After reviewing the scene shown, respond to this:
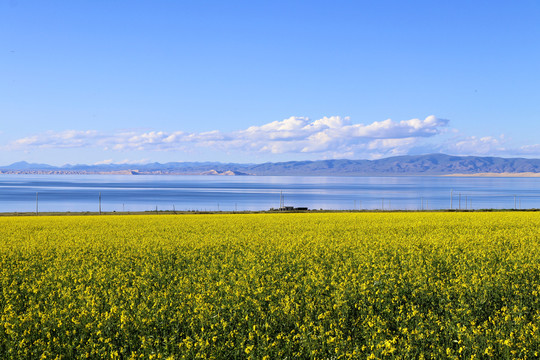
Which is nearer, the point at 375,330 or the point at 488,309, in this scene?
the point at 375,330

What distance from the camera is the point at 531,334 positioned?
8.55 m

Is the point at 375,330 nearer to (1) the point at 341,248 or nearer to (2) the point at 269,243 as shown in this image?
(1) the point at 341,248

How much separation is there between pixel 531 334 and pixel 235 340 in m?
4.90

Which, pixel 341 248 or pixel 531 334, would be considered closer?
pixel 531 334

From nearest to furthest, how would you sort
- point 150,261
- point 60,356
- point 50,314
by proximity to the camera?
point 60,356 → point 50,314 → point 150,261

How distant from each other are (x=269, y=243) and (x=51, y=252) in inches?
328

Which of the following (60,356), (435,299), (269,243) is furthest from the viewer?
(269,243)

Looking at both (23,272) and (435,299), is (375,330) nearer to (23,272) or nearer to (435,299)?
(435,299)

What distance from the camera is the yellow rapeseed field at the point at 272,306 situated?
8375mm

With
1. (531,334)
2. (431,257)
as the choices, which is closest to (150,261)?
(431,257)

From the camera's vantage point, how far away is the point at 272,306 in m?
10.5

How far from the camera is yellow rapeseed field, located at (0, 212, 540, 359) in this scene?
8.38 m

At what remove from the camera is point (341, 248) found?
63.9ft

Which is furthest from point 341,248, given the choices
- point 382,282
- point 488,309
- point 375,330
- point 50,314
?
point 50,314
